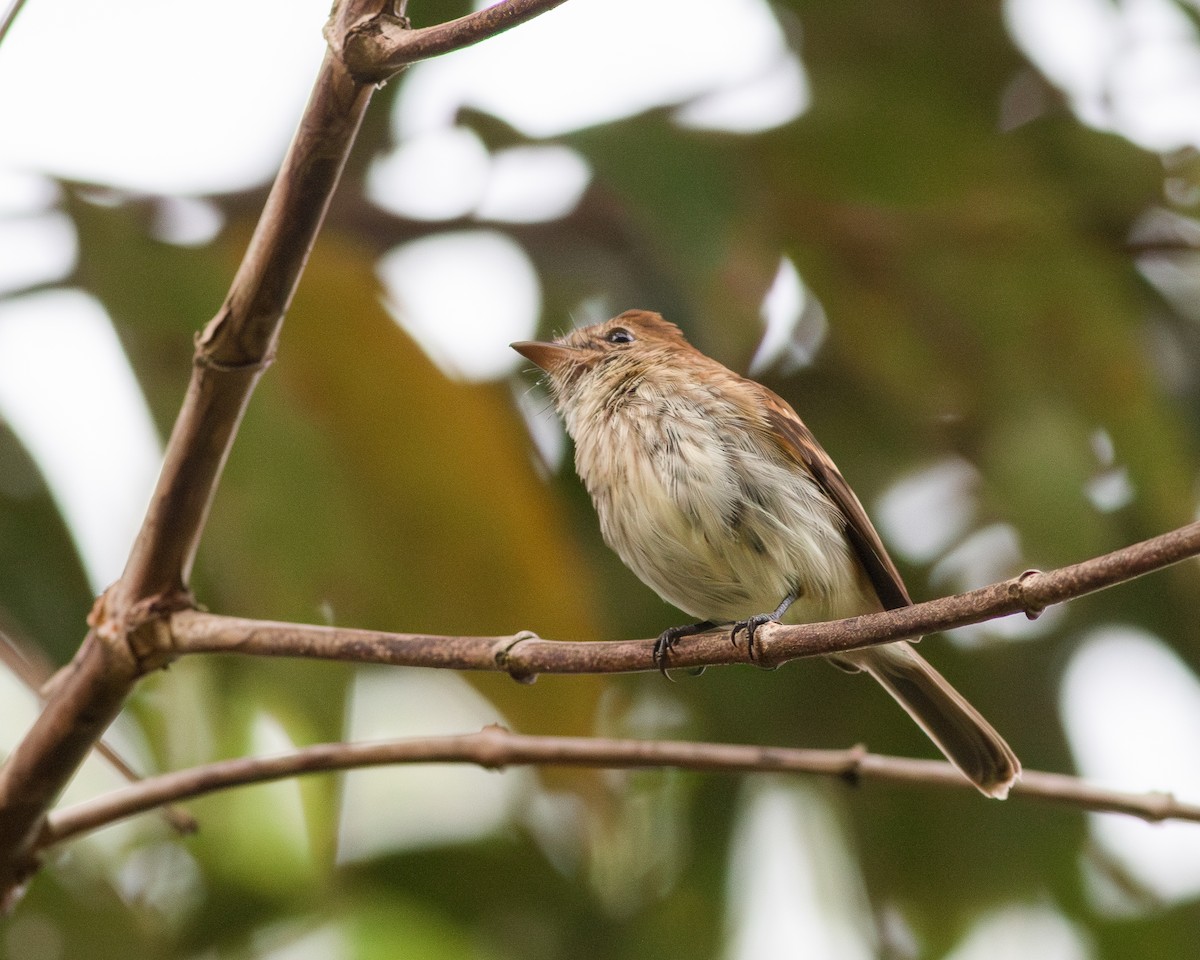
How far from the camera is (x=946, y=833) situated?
4418 mm

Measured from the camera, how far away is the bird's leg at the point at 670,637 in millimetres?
1929

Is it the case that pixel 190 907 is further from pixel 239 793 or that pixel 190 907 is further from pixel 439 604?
pixel 439 604

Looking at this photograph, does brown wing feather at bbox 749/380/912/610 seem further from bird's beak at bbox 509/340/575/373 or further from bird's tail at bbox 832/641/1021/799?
bird's beak at bbox 509/340/575/373

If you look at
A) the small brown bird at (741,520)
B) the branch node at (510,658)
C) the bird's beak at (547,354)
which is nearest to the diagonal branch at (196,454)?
the branch node at (510,658)

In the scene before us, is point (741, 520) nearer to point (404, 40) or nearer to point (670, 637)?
point (670, 637)

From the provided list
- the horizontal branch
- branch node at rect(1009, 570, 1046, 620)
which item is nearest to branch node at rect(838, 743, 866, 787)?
the horizontal branch

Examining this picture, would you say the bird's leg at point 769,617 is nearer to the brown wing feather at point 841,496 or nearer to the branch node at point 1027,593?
the brown wing feather at point 841,496

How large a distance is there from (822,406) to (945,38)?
1278 mm

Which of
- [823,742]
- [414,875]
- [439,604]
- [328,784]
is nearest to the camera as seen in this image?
[328,784]

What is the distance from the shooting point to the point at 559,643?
6.37 feet

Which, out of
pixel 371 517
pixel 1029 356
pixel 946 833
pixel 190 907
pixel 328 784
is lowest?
pixel 946 833

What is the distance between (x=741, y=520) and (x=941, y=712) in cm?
77

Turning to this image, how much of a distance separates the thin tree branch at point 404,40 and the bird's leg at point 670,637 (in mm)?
833

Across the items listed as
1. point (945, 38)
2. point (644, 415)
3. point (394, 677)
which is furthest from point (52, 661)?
point (945, 38)
